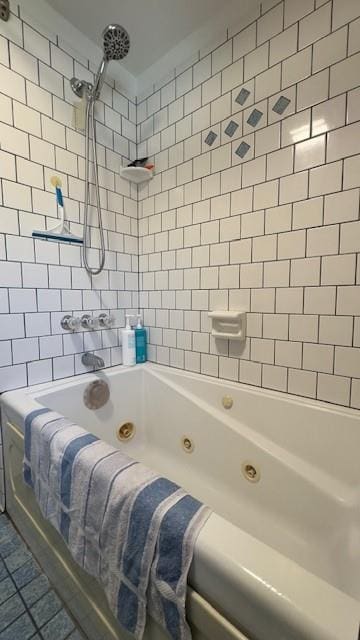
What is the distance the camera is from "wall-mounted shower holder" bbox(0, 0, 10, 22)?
1042mm

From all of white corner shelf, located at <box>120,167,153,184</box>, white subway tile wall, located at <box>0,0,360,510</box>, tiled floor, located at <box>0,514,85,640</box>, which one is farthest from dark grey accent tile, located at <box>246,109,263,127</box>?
tiled floor, located at <box>0,514,85,640</box>

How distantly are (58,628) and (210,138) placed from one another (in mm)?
1963

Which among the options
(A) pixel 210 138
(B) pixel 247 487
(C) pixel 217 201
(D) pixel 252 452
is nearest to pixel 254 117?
(A) pixel 210 138

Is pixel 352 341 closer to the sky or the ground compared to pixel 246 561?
closer to the sky

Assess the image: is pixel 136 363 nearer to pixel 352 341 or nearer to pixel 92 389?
pixel 92 389

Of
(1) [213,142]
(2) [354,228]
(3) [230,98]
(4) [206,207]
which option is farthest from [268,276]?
(3) [230,98]

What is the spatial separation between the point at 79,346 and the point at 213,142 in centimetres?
122

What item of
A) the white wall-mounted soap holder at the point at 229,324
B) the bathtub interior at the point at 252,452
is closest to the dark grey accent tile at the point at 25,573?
the bathtub interior at the point at 252,452

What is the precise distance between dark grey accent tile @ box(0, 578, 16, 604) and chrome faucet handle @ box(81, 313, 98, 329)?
1023 millimetres

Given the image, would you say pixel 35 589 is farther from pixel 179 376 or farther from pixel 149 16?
pixel 149 16

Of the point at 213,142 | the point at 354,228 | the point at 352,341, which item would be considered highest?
the point at 213,142

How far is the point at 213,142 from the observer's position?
126 cm

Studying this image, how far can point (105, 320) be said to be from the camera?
1.48m

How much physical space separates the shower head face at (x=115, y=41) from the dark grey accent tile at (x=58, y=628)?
84.6 inches
